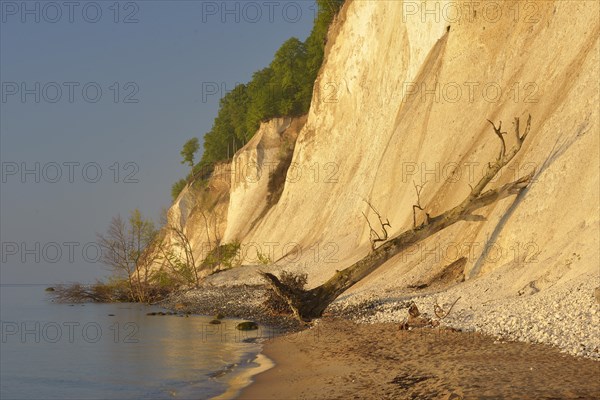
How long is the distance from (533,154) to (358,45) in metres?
23.1

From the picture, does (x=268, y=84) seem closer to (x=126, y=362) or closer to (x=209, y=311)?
(x=209, y=311)

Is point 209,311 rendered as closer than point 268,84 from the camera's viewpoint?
Yes

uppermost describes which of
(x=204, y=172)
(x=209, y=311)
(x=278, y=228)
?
(x=204, y=172)

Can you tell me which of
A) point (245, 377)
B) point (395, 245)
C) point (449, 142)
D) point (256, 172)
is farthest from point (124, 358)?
point (256, 172)

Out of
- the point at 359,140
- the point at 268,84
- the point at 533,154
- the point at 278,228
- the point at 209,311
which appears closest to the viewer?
the point at 533,154

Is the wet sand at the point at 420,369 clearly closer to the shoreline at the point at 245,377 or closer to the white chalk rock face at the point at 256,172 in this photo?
the shoreline at the point at 245,377

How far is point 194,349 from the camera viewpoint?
59.7 feet

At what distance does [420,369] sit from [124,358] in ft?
32.4

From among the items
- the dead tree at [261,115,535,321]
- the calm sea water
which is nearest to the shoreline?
the calm sea water

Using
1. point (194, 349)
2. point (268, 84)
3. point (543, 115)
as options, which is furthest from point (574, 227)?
point (268, 84)

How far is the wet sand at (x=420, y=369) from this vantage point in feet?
27.9

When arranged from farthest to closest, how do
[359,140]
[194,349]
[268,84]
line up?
[268,84] < [359,140] < [194,349]

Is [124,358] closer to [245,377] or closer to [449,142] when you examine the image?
[245,377]

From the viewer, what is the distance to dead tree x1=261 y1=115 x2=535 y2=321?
62.8 ft
